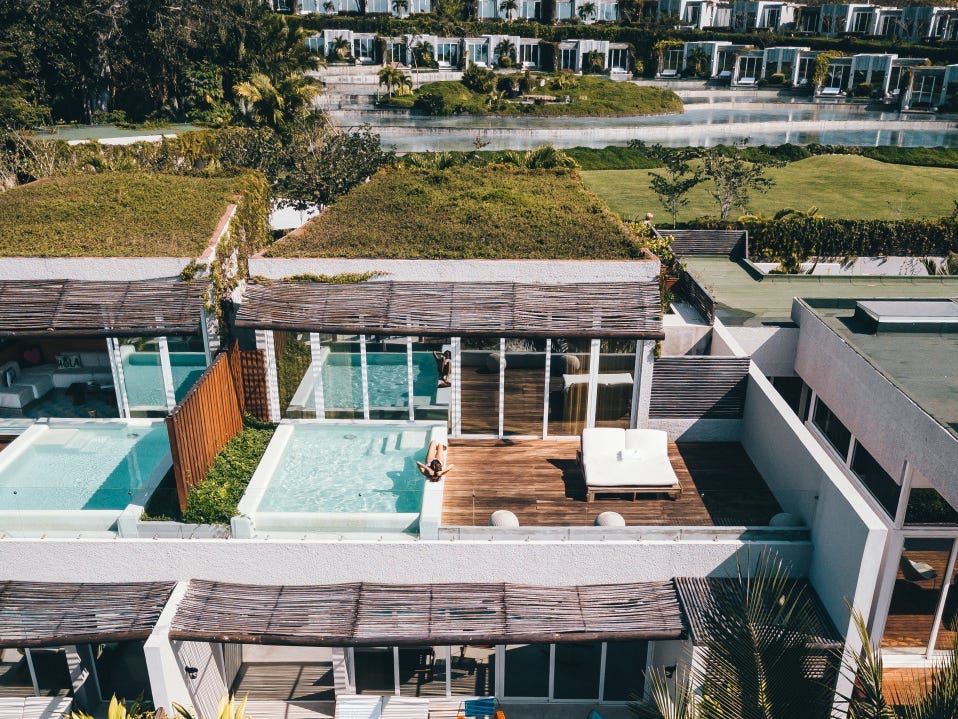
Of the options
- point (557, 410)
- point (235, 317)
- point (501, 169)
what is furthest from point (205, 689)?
point (501, 169)

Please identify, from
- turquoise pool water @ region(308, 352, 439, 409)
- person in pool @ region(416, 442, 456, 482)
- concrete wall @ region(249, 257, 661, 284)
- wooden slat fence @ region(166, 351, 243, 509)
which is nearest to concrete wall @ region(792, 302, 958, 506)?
concrete wall @ region(249, 257, 661, 284)

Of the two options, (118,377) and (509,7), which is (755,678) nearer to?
(118,377)

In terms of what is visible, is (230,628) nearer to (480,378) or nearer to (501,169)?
(480,378)

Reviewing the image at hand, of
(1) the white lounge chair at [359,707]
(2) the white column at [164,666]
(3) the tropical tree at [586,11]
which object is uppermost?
(3) the tropical tree at [586,11]

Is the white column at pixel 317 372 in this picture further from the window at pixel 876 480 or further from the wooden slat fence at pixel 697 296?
the window at pixel 876 480

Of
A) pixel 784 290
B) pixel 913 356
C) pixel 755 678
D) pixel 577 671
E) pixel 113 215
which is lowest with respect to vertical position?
pixel 577 671

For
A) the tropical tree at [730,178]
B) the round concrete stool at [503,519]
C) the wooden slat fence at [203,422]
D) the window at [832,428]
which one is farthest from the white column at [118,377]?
the tropical tree at [730,178]

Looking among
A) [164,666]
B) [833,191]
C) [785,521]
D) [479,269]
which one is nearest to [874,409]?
[785,521]
